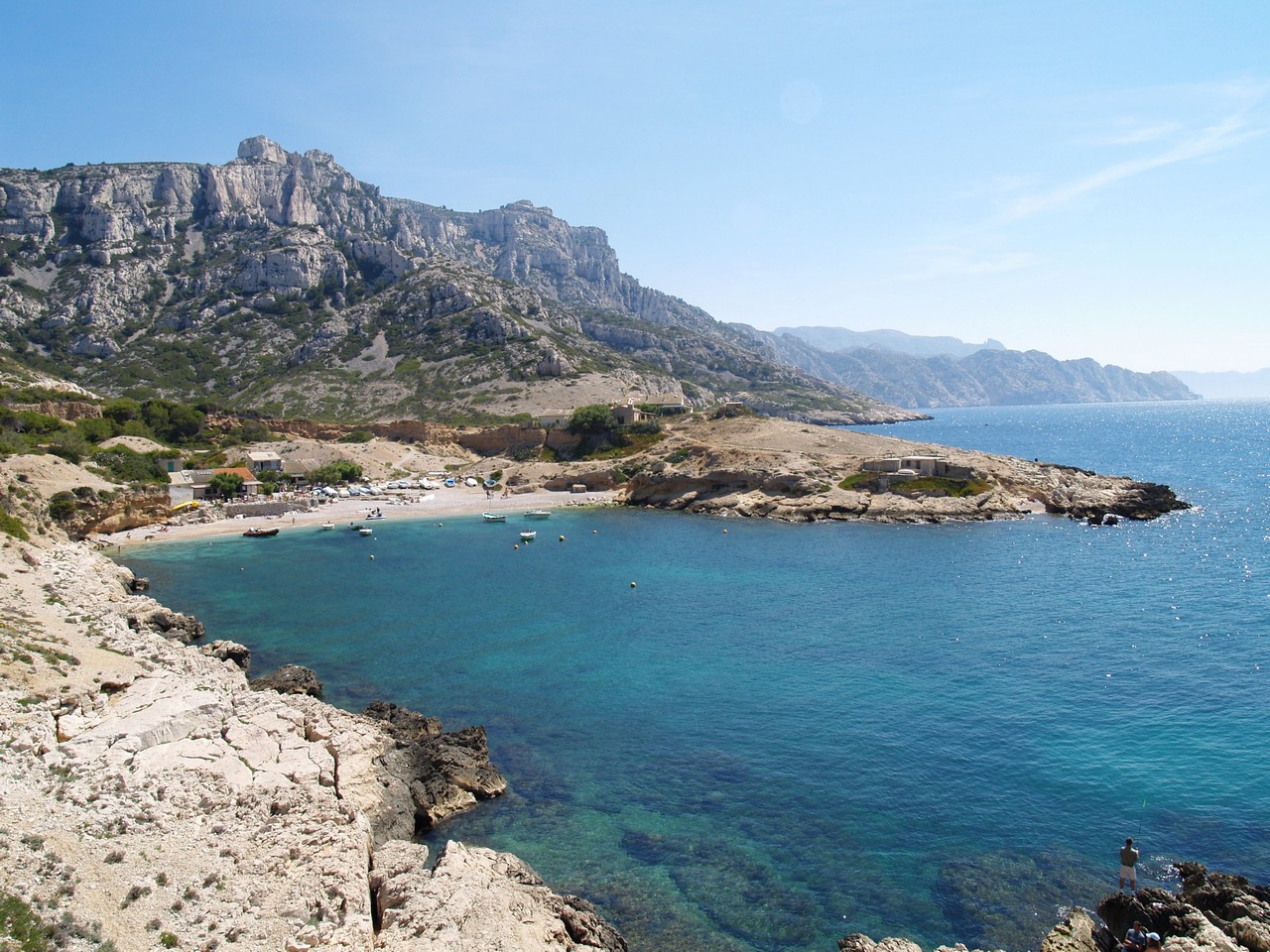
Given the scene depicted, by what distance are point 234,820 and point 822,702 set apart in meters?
19.2

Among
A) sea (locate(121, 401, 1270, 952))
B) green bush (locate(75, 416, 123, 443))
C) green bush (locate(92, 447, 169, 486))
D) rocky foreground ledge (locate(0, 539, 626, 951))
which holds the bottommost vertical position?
sea (locate(121, 401, 1270, 952))

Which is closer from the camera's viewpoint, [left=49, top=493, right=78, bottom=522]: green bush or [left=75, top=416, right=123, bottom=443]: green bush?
[left=49, top=493, right=78, bottom=522]: green bush

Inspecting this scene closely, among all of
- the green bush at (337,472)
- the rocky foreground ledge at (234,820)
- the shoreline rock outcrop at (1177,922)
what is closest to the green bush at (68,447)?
the green bush at (337,472)

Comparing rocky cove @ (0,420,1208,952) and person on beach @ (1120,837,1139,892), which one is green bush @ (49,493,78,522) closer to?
rocky cove @ (0,420,1208,952)

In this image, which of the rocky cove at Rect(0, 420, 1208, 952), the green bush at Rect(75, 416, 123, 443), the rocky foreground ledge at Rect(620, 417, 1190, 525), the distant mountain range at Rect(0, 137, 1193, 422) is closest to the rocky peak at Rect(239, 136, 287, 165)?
the distant mountain range at Rect(0, 137, 1193, 422)

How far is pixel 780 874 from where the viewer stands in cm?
1786

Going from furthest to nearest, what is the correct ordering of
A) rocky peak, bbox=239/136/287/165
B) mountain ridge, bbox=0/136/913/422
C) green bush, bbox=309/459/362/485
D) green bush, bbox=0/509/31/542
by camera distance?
rocky peak, bbox=239/136/287/165, mountain ridge, bbox=0/136/913/422, green bush, bbox=309/459/362/485, green bush, bbox=0/509/31/542

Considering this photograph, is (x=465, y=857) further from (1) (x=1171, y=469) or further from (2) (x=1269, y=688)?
(1) (x=1171, y=469)

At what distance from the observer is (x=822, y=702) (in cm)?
2766

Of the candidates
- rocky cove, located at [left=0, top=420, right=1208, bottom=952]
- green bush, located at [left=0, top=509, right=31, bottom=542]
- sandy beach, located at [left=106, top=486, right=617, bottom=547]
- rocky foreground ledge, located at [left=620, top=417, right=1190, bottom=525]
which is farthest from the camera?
rocky foreground ledge, located at [left=620, top=417, right=1190, bottom=525]

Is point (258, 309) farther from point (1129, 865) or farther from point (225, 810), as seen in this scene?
point (1129, 865)

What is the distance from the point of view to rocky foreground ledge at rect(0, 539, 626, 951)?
13062mm

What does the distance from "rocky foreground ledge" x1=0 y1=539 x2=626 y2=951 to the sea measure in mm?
2035

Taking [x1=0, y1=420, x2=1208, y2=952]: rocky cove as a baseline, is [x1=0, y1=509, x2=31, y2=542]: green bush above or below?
above
